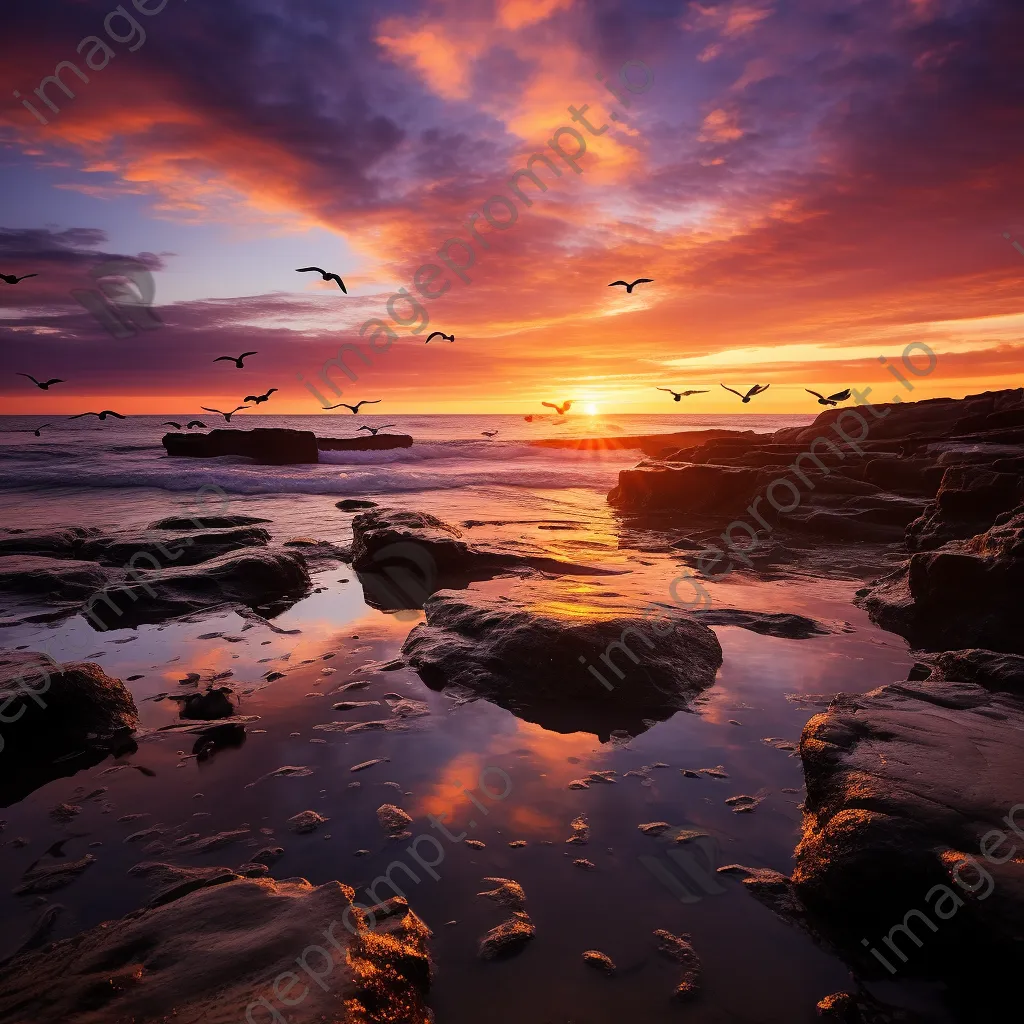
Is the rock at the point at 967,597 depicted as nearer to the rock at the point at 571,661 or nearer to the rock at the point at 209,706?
the rock at the point at 571,661

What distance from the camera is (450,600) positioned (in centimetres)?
771

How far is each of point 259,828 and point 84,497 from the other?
89.5ft

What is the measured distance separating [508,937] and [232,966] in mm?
1279

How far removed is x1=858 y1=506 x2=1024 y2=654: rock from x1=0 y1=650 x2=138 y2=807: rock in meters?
8.50

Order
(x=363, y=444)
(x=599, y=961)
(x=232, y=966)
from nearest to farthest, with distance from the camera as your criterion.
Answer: (x=232, y=966) < (x=599, y=961) < (x=363, y=444)

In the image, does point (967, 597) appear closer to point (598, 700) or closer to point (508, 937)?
point (598, 700)

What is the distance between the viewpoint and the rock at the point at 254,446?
1467 inches

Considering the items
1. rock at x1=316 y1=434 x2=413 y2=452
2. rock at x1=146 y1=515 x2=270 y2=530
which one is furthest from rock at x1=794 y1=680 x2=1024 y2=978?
rock at x1=316 y1=434 x2=413 y2=452

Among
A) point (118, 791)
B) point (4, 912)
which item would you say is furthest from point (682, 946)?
Answer: point (118, 791)

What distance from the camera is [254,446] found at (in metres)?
37.3

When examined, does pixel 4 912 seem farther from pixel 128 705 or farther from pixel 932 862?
pixel 932 862

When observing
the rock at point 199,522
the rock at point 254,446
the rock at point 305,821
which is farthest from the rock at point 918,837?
the rock at point 254,446

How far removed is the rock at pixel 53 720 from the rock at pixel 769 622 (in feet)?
20.1

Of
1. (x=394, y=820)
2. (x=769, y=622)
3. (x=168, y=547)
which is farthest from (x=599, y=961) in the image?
(x=168, y=547)
